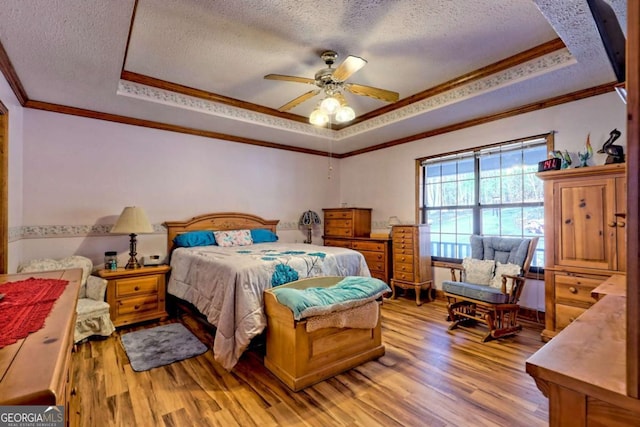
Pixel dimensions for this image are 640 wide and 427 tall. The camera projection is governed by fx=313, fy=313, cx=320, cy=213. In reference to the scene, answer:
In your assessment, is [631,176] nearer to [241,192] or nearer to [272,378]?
[272,378]

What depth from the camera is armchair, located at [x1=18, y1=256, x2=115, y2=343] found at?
3.01m

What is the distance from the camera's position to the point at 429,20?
7.89 feet

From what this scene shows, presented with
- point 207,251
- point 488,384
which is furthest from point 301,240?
point 488,384

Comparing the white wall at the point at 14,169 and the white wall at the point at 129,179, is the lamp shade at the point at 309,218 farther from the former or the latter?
the white wall at the point at 14,169

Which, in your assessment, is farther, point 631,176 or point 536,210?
point 536,210

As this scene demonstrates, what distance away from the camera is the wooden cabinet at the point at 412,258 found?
434 cm

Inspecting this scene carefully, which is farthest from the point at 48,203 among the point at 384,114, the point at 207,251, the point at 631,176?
the point at 631,176

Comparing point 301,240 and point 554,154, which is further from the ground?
point 554,154

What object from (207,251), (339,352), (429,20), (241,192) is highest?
(429,20)

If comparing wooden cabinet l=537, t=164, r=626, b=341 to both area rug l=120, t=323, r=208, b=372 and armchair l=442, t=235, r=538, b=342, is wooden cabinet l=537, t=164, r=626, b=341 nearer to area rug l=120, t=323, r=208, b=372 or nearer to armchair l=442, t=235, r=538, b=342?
armchair l=442, t=235, r=538, b=342

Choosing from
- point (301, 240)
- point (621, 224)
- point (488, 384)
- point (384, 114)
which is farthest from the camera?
point (301, 240)

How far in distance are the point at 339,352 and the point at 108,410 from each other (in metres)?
1.60

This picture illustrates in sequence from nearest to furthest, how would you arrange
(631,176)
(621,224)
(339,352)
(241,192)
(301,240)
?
(631,176) → (339,352) → (621,224) → (241,192) → (301,240)

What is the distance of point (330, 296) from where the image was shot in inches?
96.6
